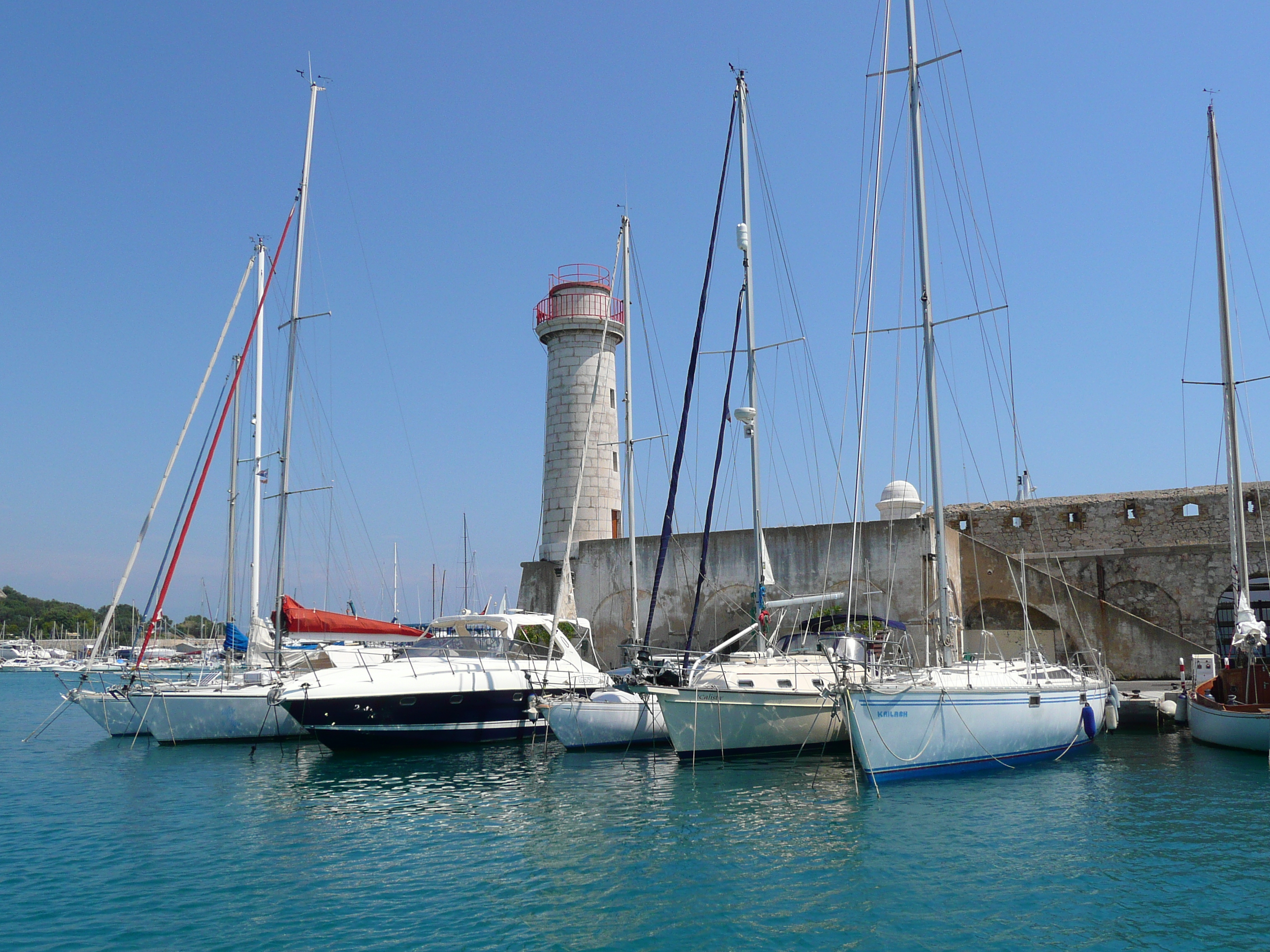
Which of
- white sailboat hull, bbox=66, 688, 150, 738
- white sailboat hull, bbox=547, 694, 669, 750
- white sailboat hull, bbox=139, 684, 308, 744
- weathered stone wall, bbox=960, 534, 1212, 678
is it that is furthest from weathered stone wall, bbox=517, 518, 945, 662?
white sailboat hull, bbox=66, 688, 150, 738

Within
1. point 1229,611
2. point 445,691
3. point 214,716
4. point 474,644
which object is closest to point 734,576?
point 474,644

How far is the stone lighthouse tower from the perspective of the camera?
29609 mm

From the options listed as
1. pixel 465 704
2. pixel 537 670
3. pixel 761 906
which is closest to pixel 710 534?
pixel 537 670

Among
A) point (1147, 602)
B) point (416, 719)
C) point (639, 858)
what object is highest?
point (1147, 602)

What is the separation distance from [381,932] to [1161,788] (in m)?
11.1

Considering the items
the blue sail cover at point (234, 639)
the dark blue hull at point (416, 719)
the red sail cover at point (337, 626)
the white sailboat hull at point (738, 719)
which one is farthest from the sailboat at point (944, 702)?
the blue sail cover at point (234, 639)

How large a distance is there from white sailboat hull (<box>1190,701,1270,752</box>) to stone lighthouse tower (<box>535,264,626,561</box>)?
55.2 feet

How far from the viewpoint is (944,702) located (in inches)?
531

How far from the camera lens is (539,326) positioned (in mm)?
31250

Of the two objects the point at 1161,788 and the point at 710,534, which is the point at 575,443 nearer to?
the point at 710,534

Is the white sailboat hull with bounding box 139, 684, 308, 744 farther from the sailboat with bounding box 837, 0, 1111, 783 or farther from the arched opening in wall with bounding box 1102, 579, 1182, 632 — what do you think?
the arched opening in wall with bounding box 1102, 579, 1182, 632

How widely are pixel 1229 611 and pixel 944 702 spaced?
16869mm

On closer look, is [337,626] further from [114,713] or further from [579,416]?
[579,416]

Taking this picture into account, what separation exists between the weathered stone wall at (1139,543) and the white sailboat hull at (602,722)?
11314mm
